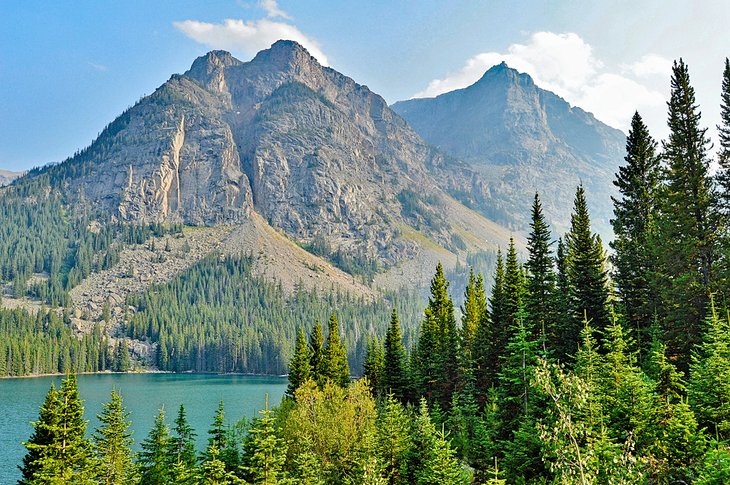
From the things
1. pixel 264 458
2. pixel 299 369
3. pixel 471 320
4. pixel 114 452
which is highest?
pixel 471 320

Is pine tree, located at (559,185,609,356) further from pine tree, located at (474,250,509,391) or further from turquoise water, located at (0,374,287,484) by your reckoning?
turquoise water, located at (0,374,287,484)

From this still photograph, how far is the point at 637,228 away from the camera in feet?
183

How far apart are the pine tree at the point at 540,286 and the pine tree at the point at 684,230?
9743mm

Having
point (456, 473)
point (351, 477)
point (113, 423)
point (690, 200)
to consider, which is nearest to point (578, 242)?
point (690, 200)

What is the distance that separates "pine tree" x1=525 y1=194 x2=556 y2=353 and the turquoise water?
51.6 meters

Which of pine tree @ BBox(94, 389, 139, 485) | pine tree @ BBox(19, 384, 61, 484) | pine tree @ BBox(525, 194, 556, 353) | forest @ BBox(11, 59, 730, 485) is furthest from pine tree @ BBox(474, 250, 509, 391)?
pine tree @ BBox(19, 384, 61, 484)

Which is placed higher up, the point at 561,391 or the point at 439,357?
the point at 561,391

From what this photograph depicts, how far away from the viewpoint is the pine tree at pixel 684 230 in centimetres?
4112

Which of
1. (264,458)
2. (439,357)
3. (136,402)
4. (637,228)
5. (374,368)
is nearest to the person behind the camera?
(264,458)

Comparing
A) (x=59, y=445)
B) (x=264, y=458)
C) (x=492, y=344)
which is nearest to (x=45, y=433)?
(x=59, y=445)

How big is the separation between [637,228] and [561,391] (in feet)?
169

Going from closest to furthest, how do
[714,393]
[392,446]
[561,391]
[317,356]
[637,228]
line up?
[561,391], [714,393], [392,446], [637,228], [317,356]

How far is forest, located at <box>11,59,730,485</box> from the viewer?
27484 mm

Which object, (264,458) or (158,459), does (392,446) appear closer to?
(264,458)
